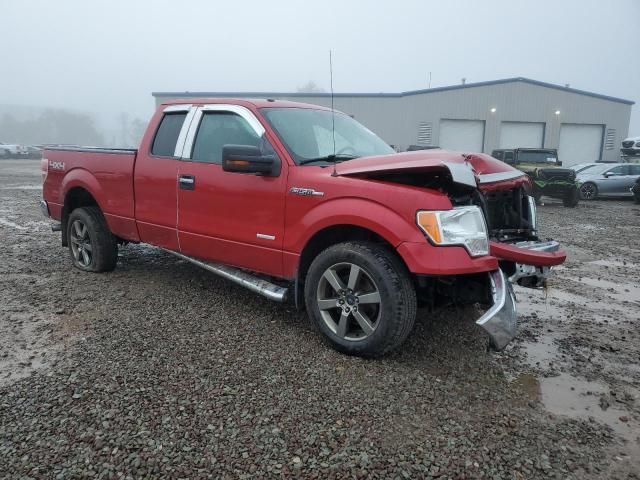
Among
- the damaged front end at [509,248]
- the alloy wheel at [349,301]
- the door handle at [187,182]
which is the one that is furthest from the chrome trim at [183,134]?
the damaged front end at [509,248]

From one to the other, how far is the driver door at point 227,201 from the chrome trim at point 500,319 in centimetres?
161

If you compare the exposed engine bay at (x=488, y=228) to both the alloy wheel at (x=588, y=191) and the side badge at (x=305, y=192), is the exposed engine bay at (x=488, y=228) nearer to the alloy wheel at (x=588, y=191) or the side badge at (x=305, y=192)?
the side badge at (x=305, y=192)

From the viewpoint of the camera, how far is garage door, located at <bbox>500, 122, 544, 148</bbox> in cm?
2972

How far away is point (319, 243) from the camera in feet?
12.2

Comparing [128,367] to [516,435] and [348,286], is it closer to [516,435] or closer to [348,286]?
[348,286]

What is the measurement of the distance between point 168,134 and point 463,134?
92.5 feet

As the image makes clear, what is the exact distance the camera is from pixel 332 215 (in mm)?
3379

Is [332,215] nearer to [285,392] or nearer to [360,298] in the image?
[360,298]

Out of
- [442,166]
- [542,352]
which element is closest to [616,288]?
[542,352]

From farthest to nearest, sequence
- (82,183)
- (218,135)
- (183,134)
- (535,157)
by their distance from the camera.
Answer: (535,157)
(82,183)
(183,134)
(218,135)

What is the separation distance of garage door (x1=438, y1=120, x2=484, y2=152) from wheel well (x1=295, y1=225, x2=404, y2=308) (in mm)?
27886

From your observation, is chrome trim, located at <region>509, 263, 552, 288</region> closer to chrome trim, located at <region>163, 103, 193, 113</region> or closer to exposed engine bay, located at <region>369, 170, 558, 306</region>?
exposed engine bay, located at <region>369, 170, 558, 306</region>

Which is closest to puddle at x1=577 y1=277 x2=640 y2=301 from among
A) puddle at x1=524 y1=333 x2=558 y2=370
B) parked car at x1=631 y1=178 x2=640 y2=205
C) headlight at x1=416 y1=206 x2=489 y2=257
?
puddle at x1=524 y1=333 x2=558 y2=370

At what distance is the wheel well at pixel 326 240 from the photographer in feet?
11.5
